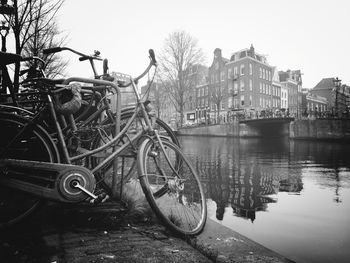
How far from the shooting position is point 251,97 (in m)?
50.3

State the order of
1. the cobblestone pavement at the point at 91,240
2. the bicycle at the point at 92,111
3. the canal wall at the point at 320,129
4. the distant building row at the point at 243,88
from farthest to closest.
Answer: the distant building row at the point at 243,88, the canal wall at the point at 320,129, the bicycle at the point at 92,111, the cobblestone pavement at the point at 91,240

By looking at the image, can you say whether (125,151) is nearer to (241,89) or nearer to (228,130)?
(228,130)

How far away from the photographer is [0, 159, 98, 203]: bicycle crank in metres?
1.98

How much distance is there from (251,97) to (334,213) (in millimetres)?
48152

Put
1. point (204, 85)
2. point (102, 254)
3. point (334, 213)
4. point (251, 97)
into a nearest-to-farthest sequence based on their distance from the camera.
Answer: point (102, 254) < point (334, 213) < point (251, 97) < point (204, 85)

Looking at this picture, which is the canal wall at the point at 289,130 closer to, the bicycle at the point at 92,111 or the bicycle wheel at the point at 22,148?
the bicycle at the point at 92,111

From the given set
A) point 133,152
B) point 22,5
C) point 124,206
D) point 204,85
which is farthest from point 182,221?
point 204,85

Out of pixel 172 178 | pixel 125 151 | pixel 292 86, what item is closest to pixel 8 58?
pixel 125 151

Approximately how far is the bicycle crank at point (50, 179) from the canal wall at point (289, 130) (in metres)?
31.1

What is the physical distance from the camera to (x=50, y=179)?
2027 millimetres

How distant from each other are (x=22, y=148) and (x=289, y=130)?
35.7 metres

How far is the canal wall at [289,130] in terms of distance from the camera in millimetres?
29922

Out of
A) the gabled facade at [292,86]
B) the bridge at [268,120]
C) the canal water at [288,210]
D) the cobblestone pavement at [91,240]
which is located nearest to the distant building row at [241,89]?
the gabled facade at [292,86]

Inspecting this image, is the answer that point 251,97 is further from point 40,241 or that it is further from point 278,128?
point 40,241
